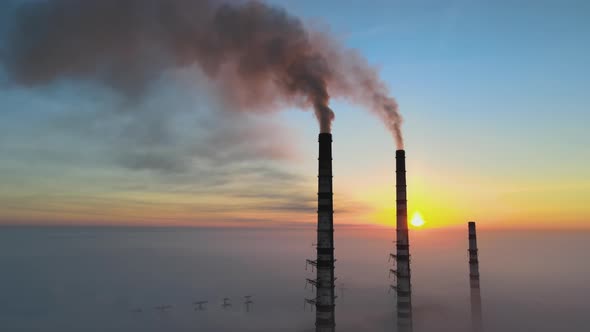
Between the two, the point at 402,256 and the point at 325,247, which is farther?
the point at 402,256

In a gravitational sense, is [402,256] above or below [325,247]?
below

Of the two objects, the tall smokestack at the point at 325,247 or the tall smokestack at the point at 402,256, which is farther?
the tall smokestack at the point at 402,256

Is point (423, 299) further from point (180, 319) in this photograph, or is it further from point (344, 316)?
point (180, 319)

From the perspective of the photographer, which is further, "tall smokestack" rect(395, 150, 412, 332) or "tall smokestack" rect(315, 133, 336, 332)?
"tall smokestack" rect(395, 150, 412, 332)

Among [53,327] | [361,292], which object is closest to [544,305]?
[361,292]
